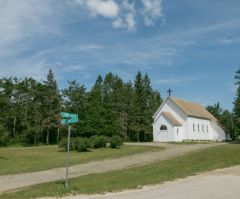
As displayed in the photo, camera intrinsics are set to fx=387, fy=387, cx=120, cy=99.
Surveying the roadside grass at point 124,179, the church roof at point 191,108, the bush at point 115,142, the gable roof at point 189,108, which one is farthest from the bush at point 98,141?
the church roof at point 191,108

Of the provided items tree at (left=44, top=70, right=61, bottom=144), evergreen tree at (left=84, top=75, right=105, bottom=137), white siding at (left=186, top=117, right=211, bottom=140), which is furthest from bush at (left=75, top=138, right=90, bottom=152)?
tree at (left=44, top=70, right=61, bottom=144)

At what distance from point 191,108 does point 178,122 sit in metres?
7.18

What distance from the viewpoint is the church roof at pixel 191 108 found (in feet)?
200

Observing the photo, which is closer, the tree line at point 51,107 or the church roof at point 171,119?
the church roof at point 171,119

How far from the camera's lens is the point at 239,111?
5788 centimetres

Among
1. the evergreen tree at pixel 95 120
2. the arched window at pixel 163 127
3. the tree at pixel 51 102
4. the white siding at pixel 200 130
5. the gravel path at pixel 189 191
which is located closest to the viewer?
the gravel path at pixel 189 191

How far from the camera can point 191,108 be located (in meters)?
66.1

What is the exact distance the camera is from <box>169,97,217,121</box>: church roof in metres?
61.1

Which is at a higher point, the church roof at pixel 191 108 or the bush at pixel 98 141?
the church roof at pixel 191 108

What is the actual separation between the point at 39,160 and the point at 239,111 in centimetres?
3818

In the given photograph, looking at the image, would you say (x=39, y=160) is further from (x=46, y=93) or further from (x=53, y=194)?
(x=46, y=93)

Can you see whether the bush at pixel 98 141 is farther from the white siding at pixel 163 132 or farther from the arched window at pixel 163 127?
the arched window at pixel 163 127

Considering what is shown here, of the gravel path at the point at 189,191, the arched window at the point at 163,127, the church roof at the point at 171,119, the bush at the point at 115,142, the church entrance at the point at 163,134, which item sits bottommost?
the gravel path at the point at 189,191

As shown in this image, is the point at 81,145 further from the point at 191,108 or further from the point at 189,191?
the point at 191,108
